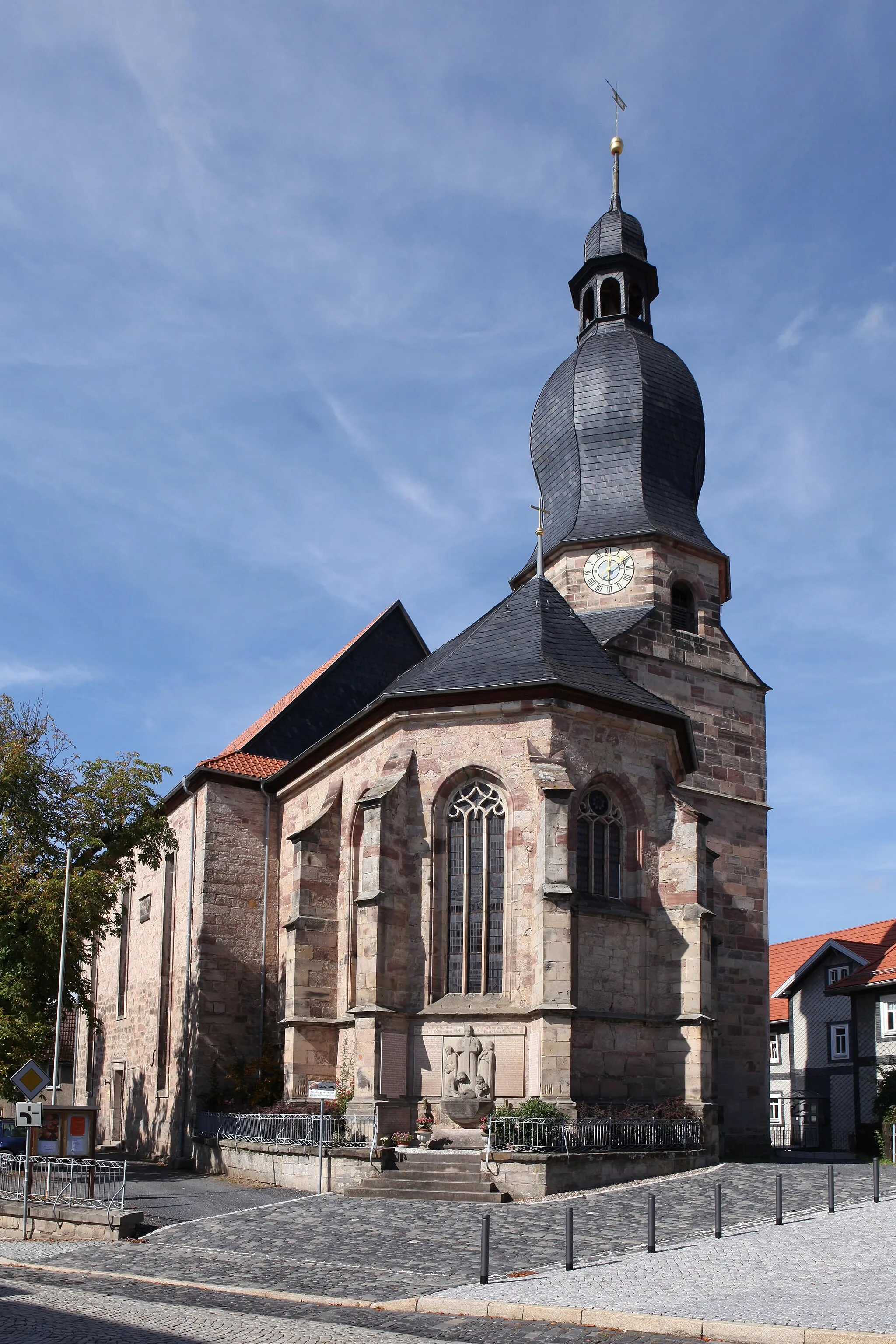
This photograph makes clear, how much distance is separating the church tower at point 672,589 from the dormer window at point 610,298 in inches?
68.0

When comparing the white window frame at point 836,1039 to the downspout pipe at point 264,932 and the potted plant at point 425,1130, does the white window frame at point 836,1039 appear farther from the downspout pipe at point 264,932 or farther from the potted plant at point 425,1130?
the potted plant at point 425,1130

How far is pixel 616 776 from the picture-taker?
20750 mm

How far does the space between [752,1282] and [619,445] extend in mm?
20460

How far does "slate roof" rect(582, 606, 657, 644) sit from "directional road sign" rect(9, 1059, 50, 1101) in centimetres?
1374

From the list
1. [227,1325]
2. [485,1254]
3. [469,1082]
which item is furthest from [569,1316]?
[469,1082]

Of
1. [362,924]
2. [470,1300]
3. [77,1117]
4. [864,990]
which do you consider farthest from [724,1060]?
[470,1300]

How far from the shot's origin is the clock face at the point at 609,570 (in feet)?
90.3

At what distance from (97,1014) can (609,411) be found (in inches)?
821

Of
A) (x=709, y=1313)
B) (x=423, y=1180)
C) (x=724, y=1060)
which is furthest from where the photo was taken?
(x=724, y=1060)

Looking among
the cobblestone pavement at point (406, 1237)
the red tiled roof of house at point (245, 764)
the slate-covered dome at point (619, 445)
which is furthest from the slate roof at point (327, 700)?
the cobblestone pavement at point (406, 1237)

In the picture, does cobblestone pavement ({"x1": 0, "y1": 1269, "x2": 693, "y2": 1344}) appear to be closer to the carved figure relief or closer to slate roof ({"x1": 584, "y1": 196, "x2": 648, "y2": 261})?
the carved figure relief

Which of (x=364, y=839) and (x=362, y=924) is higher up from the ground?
(x=364, y=839)

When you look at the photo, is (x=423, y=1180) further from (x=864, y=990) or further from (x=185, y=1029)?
(x=864, y=990)

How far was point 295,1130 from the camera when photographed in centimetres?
1914
